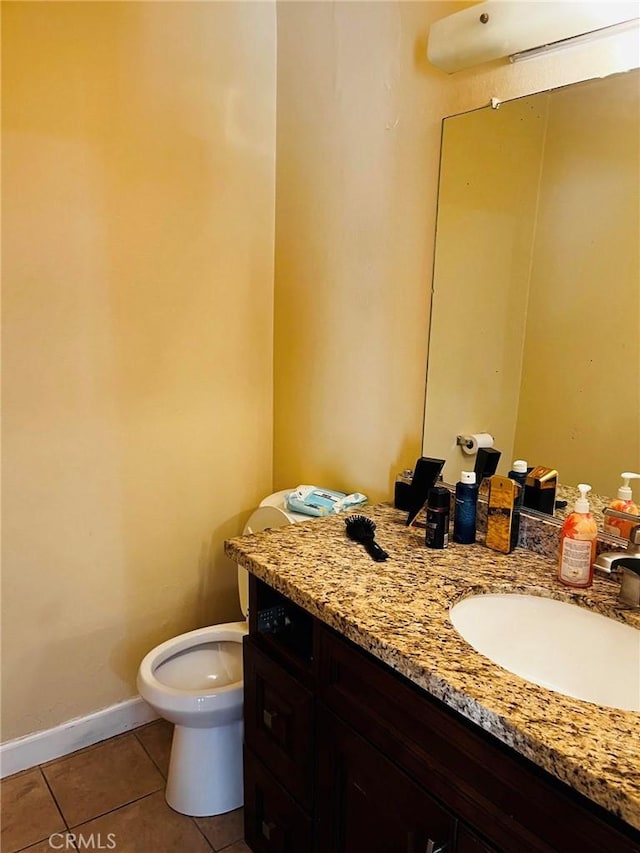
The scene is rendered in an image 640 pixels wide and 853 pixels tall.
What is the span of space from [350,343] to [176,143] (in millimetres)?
837

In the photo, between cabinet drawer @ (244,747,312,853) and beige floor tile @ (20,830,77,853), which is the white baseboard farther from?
cabinet drawer @ (244,747,312,853)

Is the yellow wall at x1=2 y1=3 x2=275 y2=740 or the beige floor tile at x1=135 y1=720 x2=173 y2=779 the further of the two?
the beige floor tile at x1=135 y1=720 x2=173 y2=779

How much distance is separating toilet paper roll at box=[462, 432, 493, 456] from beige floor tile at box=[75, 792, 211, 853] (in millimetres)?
1279

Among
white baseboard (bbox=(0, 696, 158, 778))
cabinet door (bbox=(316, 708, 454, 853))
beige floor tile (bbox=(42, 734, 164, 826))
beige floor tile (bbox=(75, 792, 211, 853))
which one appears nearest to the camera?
cabinet door (bbox=(316, 708, 454, 853))

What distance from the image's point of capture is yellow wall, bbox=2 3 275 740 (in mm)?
1710

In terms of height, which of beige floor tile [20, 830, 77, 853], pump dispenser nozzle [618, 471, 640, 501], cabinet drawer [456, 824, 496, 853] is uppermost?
pump dispenser nozzle [618, 471, 640, 501]

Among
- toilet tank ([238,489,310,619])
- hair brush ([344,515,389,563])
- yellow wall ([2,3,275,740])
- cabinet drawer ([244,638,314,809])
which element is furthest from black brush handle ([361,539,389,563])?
yellow wall ([2,3,275,740])

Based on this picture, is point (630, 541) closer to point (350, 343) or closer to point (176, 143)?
point (350, 343)

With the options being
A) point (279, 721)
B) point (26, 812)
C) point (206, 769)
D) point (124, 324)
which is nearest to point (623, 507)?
point (279, 721)

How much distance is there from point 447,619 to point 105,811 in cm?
133

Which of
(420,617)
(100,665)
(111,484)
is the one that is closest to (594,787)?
(420,617)

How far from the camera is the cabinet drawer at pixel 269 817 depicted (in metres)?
1.33

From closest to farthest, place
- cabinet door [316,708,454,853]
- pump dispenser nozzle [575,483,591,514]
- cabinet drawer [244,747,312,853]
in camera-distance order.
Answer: cabinet door [316,708,454,853]
pump dispenser nozzle [575,483,591,514]
cabinet drawer [244,747,312,853]

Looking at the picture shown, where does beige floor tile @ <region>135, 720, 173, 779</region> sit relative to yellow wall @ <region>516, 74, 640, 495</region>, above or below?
below
